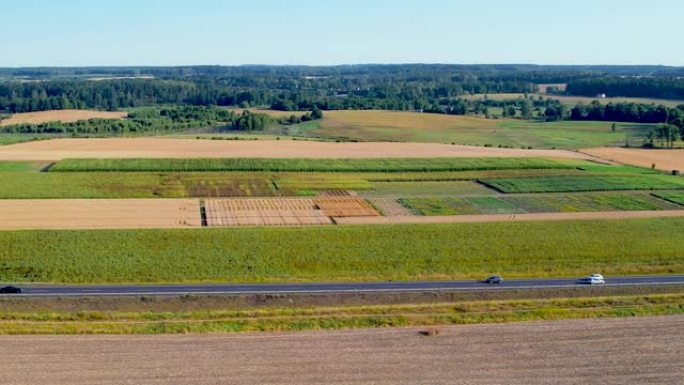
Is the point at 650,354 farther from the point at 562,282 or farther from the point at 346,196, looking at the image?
the point at 346,196

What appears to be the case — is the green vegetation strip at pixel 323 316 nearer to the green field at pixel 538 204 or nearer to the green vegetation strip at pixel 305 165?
the green field at pixel 538 204

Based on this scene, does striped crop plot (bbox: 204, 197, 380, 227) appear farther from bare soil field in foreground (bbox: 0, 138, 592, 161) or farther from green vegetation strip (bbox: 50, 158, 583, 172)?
bare soil field in foreground (bbox: 0, 138, 592, 161)

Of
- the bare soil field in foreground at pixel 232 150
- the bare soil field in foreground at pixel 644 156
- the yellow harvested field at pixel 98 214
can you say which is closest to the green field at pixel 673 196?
the bare soil field in foreground at pixel 644 156

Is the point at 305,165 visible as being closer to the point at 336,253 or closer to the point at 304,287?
the point at 336,253

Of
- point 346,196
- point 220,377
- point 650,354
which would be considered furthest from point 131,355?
point 346,196

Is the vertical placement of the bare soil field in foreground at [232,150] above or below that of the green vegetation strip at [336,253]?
above

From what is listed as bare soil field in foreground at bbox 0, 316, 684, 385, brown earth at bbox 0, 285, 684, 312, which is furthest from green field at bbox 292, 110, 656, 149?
bare soil field in foreground at bbox 0, 316, 684, 385

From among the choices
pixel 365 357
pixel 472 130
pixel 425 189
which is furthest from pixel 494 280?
pixel 472 130
